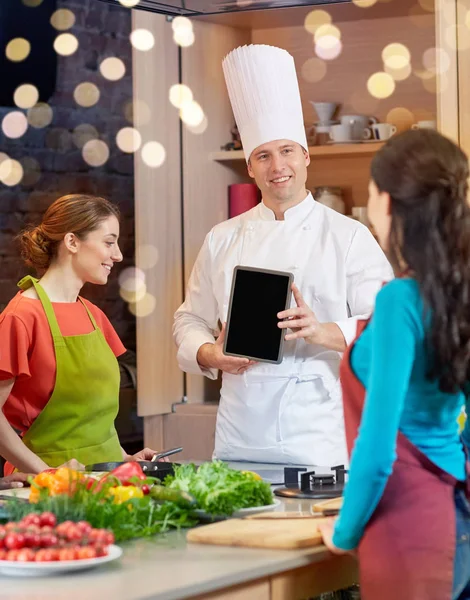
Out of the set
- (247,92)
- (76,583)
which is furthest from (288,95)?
(76,583)

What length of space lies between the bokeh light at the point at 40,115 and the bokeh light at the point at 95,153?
239 mm

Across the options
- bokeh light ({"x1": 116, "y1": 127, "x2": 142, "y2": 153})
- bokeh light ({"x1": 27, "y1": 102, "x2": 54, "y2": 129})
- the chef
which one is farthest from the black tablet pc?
bokeh light ({"x1": 116, "y1": 127, "x2": 142, "y2": 153})

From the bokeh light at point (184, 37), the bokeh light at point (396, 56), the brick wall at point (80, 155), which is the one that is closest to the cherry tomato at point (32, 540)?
the bokeh light at point (184, 37)

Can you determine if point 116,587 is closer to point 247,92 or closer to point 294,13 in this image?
point 247,92

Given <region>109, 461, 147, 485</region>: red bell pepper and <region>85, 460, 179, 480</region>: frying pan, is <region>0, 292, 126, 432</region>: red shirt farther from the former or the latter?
<region>109, 461, 147, 485</region>: red bell pepper

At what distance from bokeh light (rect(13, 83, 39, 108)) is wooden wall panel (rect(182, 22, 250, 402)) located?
123 centimetres

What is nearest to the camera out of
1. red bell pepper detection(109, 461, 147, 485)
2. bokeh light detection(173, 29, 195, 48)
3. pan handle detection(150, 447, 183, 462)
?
red bell pepper detection(109, 461, 147, 485)

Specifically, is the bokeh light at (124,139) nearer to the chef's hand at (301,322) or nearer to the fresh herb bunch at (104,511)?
the chef's hand at (301,322)

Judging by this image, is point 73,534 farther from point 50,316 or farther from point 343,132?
point 343,132

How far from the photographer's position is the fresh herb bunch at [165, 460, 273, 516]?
1867 mm

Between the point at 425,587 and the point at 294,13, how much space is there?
277 centimetres

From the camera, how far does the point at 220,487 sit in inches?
74.0

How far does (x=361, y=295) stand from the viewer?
2.76 meters

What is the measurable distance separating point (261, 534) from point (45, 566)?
1.19 feet
